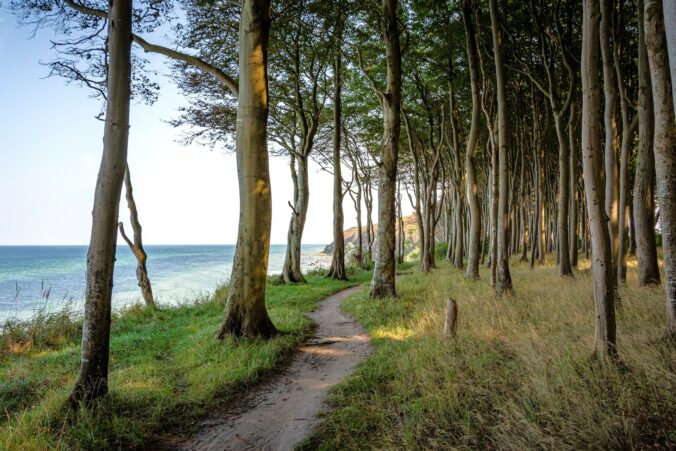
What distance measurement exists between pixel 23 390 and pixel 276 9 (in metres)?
13.3

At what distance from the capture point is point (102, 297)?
4211 mm

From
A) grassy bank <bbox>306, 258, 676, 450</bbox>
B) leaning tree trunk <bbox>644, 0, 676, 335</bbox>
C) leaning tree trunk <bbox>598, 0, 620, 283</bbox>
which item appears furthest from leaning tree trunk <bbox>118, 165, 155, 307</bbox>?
leaning tree trunk <bbox>598, 0, 620, 283</bbox>

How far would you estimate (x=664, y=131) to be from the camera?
15.4 ft

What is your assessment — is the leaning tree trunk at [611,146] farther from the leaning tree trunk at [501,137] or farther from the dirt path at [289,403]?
the dirt path at [289,403]

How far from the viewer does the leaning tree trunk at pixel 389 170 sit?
1037 centimetres

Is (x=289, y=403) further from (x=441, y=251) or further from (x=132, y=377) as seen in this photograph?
(x=441, y=251)

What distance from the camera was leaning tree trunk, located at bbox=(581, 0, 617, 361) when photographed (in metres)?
3.88

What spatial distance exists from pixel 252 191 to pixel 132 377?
3.76 m

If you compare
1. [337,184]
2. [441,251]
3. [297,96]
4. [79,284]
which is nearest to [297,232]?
[337,184]

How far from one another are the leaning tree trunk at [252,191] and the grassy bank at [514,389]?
2645 millimetres

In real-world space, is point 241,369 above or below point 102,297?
below

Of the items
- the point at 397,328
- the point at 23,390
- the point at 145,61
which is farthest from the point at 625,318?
the point at 145,61

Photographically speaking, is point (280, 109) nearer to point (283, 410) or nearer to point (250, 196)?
point (250, 196)

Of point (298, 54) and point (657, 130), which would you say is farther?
point (298, 54)
